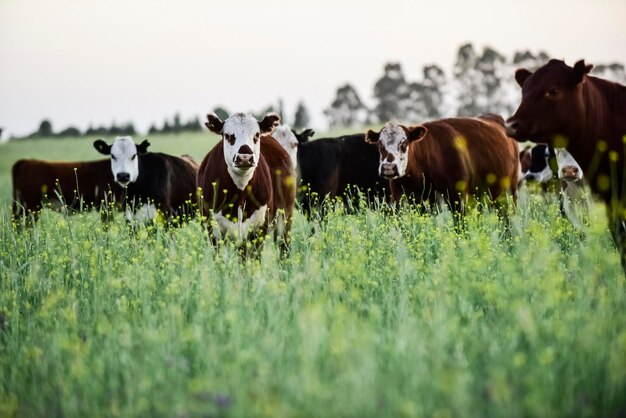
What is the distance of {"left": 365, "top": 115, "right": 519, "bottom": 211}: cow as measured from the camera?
29.0ft

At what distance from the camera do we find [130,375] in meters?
3.71

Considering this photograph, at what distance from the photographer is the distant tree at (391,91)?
2960 inches

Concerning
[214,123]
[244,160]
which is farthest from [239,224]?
[214,123]

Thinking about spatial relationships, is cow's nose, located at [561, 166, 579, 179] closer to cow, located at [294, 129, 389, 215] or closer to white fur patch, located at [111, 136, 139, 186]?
cow, located at [294, 129, 389, 215]

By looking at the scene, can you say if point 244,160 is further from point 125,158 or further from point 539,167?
point 539,167

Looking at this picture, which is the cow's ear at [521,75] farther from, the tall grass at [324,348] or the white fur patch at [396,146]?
the white fur patch at [396,146]

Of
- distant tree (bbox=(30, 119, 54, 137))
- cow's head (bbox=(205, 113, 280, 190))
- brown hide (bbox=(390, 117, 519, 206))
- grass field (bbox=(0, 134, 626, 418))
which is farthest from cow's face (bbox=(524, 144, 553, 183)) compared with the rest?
distant tree (bbox=(30, 119, 54, 137))

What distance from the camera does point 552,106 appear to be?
5.51 meters

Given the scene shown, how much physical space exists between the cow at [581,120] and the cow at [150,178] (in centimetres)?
605

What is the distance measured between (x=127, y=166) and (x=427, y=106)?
215 ft

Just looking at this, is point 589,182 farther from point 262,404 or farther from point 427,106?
point 427,106

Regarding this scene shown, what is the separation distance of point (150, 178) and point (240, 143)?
4505 millimetres

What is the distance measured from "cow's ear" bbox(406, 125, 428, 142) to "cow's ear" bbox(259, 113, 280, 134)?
2.14 meters

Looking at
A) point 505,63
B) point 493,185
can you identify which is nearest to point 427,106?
point 505,63
